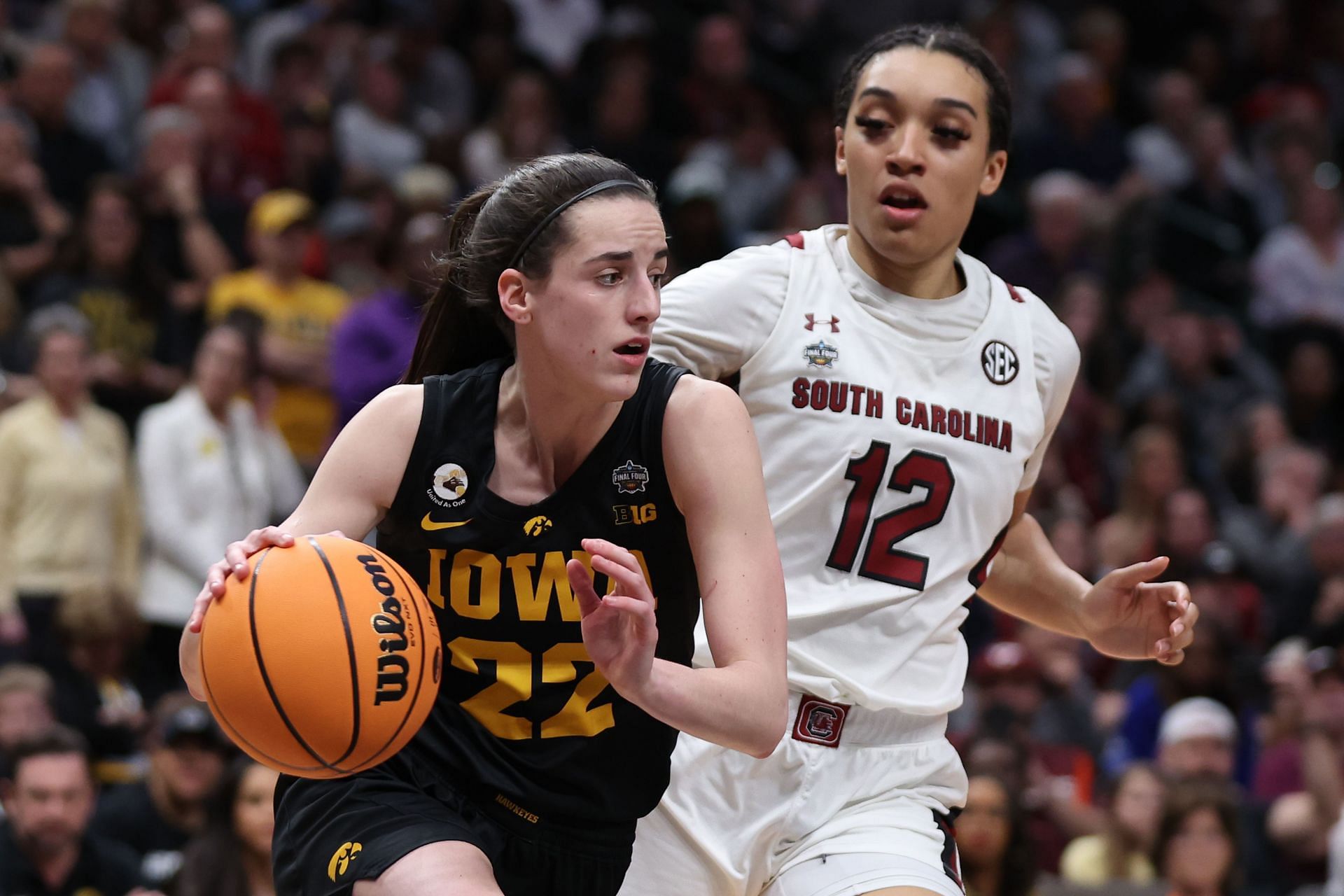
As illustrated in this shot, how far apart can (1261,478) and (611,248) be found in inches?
316

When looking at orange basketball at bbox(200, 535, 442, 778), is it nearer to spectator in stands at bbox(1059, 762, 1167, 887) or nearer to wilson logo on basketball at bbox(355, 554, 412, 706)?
wilson logo on basketball at bbox(355, 554, 412, 706)

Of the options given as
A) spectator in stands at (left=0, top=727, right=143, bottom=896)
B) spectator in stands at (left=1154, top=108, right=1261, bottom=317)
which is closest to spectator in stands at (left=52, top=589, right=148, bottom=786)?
spectator in stands at (left=0, top=727, right=143, bottom=896)

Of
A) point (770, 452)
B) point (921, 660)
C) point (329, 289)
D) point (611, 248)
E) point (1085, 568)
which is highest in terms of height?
point (611, 248)

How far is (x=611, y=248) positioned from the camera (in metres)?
3.44

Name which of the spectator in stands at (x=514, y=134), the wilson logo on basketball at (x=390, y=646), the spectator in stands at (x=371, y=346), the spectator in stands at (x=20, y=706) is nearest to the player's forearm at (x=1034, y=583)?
the wilson logo on basketball at (x=390, y=646)

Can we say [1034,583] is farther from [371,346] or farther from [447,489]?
[371,346]

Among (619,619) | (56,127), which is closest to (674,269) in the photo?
(56,127)

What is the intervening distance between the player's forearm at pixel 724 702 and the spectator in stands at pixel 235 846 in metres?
3.25

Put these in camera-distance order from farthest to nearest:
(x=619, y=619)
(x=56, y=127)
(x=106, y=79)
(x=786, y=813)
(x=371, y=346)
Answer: (x=106, y=79) < (x=56, y=127) < (x=371, y=346) < (x=786, y=813) < (x=619, y=619)

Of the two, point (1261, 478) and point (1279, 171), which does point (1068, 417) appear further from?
point (1279, 171)

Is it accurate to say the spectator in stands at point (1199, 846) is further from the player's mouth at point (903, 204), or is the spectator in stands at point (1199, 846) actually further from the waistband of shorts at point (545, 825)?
the waistband of shorts at point (545, 825)

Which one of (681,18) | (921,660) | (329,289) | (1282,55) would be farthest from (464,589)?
(1282,55)

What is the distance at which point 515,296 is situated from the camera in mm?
3566

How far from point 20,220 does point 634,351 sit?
640 cm
